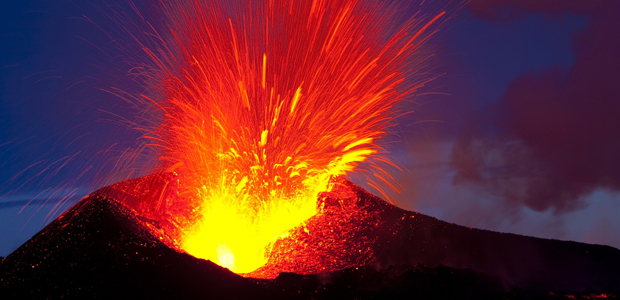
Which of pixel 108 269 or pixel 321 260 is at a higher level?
pixel 321 260

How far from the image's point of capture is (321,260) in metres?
10.1

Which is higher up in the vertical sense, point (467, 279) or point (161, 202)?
point (161, 202)

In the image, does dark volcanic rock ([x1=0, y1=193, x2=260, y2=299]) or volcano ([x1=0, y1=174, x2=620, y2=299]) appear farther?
volcano ([x1=0, y1=174, x2=620, y2=299])

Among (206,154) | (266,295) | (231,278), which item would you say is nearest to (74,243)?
(231,278)

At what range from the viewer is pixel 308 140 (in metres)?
11.7

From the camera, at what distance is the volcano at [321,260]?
7.22m

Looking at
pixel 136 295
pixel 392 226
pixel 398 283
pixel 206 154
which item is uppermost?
pixel 206 154

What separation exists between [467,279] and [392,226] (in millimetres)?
3445

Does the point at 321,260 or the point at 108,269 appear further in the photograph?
the point at 321,260

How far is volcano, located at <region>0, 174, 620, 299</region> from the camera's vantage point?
23.7 ft

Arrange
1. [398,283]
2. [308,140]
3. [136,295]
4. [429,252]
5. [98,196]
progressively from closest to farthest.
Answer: [136,295]
[398,283]
[98,196]
[429,252]
[308,140]

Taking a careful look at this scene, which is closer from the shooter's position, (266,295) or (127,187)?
(266,295)

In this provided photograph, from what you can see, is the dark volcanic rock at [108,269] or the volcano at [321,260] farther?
the volcano at [321,260]

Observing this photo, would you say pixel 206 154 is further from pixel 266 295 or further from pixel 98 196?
pixel 266 295
